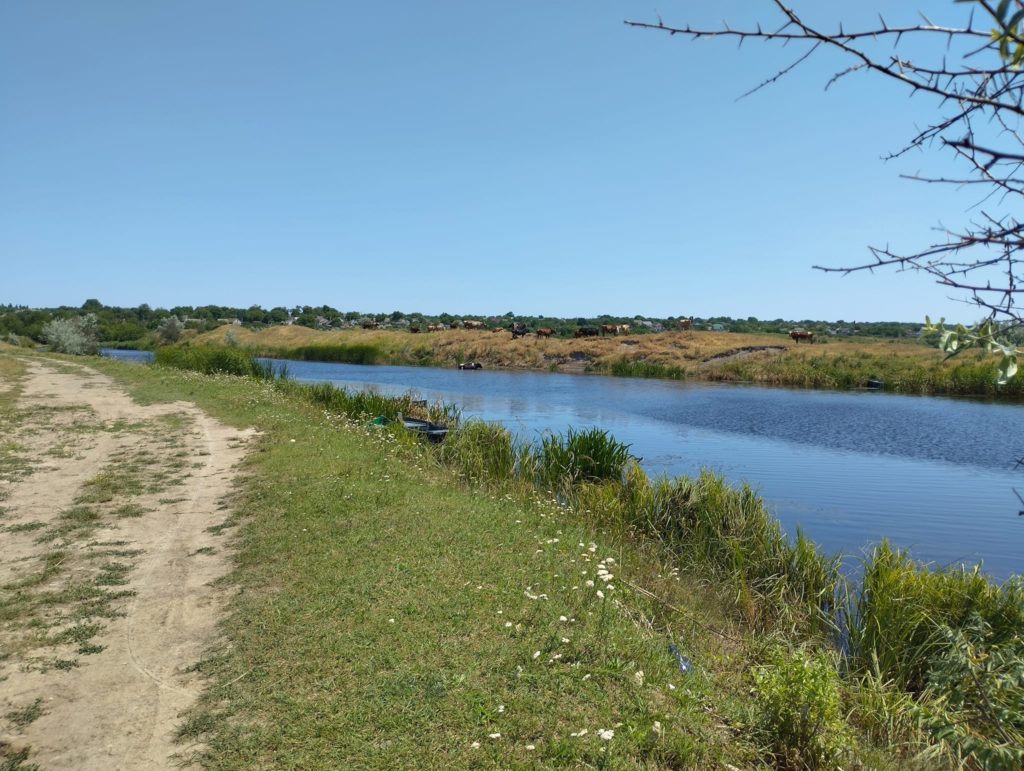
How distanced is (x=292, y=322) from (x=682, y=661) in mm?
109257

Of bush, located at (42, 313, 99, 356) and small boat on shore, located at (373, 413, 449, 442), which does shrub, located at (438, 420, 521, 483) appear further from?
bush, located at (42, 313, 99, 356)

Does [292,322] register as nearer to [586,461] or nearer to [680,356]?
[680,356]

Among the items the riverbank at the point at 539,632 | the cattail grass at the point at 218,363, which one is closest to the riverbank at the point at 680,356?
the cattail grass at the point at 218,363

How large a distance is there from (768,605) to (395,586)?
14.2 ft

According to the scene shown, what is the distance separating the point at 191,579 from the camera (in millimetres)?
6492

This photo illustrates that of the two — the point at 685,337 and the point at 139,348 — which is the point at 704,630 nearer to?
the point at 685,337

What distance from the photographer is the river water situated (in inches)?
466

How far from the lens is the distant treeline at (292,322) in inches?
2874

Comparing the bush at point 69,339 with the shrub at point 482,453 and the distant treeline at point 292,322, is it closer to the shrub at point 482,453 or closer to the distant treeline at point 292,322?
the distant treeline at point 292,322

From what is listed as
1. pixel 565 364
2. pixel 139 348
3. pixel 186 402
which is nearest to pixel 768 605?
pixel 186 402

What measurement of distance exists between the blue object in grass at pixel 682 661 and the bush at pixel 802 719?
0.75m

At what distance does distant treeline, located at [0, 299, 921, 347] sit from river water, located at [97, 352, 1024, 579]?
37035 mm

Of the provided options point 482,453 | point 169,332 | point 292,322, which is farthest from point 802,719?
point 292,322

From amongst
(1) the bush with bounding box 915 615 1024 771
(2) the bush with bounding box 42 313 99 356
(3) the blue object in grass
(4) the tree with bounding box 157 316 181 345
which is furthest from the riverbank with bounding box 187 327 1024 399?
(3) the blue object in grass
